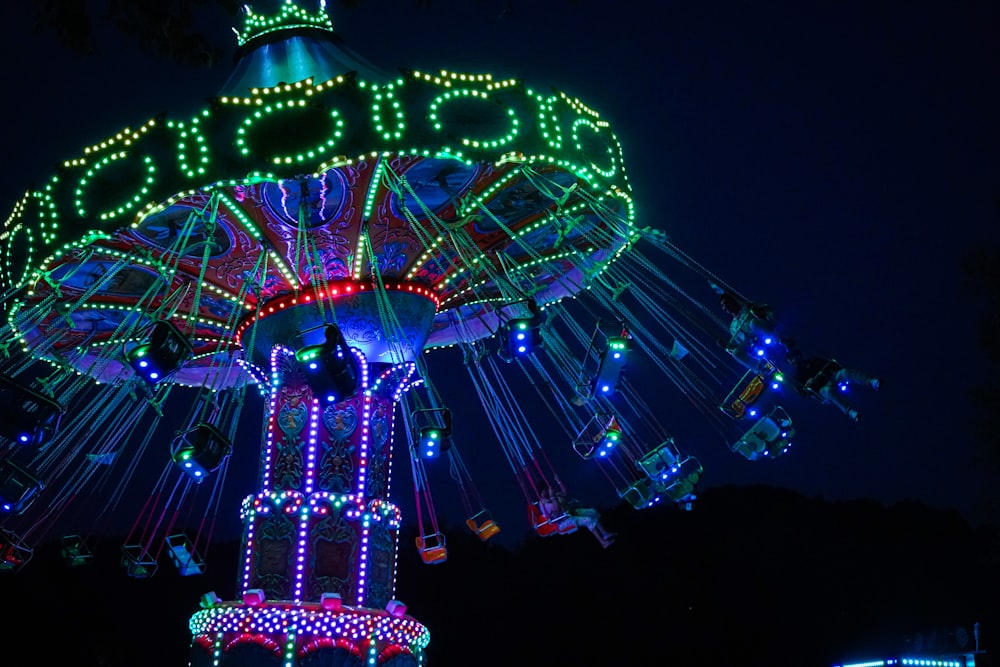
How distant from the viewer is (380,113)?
7.64m

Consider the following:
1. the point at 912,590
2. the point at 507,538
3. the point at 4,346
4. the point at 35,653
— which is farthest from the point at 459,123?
the point at 507,538

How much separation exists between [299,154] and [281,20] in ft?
12.0

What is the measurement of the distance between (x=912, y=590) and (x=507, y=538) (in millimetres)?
11783

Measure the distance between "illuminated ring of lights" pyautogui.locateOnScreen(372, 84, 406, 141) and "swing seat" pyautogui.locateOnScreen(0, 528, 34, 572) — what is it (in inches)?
234

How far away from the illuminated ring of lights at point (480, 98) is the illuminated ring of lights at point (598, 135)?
74 centimetres

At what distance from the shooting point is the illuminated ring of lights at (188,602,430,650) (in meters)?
8.41

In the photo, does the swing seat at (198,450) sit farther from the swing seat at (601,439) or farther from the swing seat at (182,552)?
the swing seat at (601,439)

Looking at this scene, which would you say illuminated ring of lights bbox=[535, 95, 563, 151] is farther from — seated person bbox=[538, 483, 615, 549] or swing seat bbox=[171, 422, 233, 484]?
swing seat bbox=[171, 422, 233, 484]

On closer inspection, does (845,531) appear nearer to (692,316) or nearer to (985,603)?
(985,603)

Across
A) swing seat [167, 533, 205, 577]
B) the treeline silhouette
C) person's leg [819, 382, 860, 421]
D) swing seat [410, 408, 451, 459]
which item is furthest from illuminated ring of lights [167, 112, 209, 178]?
the treeline silhouette

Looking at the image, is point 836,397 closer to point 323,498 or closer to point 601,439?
point 601,439

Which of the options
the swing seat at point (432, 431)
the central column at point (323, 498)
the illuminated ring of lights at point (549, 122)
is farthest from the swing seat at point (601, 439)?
the illuminated ring of lights at point (549, 122)

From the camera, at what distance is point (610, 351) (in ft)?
27.7

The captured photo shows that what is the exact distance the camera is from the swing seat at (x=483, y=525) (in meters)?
10.2
